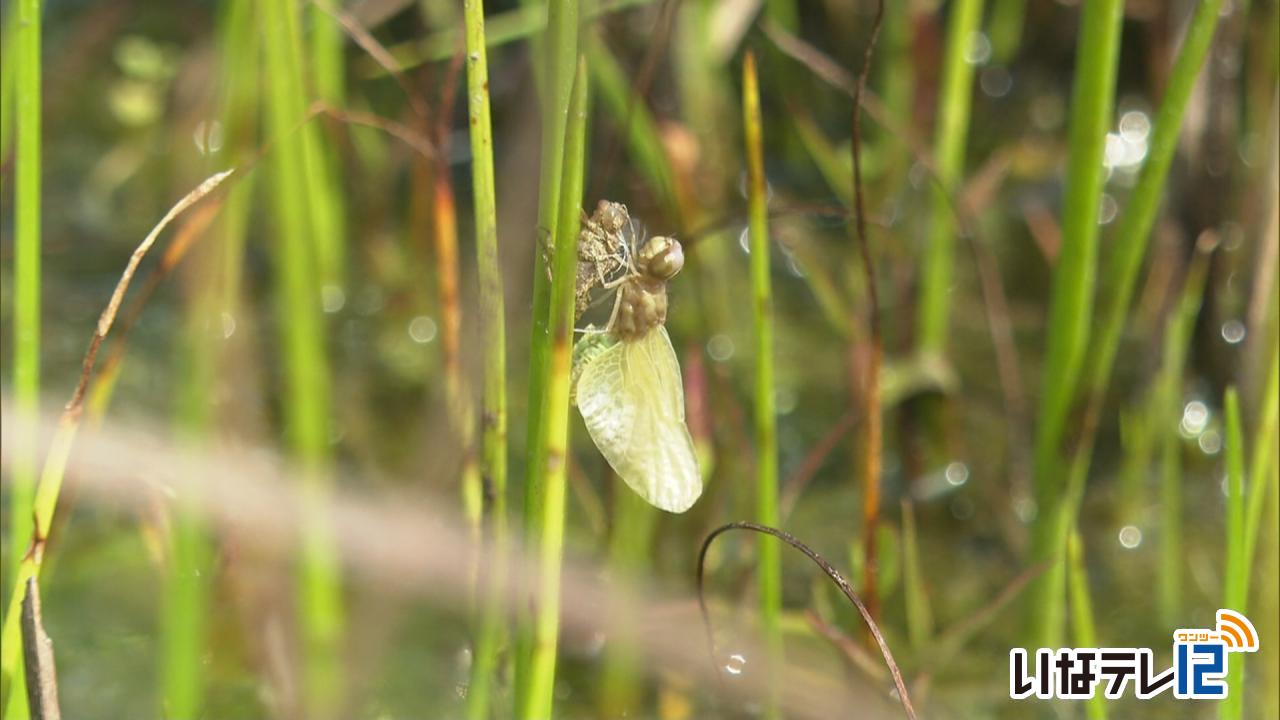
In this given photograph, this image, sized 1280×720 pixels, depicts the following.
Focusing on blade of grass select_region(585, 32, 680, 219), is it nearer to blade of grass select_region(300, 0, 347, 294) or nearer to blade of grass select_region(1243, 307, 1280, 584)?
blade of grass select_region(300, 0, 347, 294)

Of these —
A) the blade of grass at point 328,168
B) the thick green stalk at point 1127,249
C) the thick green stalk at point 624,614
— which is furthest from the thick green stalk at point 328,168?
the thick green stalk at point 1127,249

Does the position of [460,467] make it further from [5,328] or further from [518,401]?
[5,328]

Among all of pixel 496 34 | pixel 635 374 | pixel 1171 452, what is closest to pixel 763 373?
pixel 635 374

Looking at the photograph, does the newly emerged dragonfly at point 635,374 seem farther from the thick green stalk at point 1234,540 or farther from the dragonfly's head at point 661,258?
the thick green stalk at point 1234,540

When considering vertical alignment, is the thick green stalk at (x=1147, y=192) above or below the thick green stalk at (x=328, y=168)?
below

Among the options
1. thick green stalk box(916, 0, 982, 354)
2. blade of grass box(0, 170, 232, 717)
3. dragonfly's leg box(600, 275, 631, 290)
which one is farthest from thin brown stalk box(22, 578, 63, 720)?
thick green stalk box(916, 0, 982, 354)

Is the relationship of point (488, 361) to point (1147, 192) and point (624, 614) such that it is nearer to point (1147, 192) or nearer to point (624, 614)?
point (624, 614)
